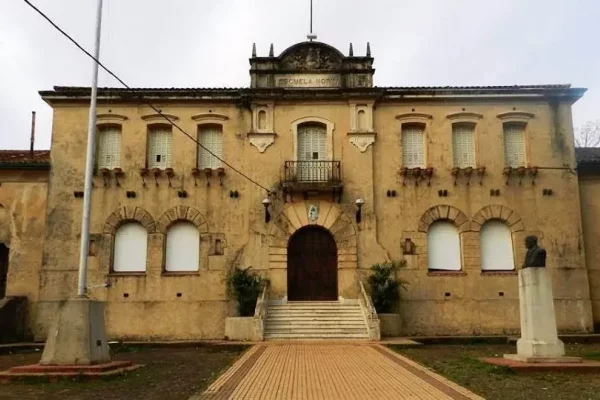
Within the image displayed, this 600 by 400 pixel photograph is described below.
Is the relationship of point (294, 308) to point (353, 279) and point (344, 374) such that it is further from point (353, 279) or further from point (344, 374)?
point (344, 374)

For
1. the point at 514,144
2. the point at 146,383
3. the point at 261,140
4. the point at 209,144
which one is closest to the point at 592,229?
the point at 514,144

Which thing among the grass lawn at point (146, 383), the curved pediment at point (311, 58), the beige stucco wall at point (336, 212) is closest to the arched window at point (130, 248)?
the beige stucco wall at point (336, 212)

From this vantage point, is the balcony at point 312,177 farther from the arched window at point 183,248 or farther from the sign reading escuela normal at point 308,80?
the arched window at point 183,248

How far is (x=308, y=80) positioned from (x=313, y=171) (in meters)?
3.81

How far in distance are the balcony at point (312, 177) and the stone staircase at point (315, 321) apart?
4343 mm

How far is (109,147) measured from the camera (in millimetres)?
23812

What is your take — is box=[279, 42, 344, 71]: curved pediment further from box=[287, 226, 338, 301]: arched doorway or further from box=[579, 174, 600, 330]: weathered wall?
box=[579, 174, 600, 330]: weathered wall

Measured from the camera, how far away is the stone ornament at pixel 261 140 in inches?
917

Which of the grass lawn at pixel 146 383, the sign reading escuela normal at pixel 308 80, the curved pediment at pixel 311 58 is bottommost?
the grass lawn at pixel 146 383

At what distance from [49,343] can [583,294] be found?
1869 centimetres

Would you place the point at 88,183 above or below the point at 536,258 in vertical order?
above

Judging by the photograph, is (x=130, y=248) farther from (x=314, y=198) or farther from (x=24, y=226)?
(x=314, y=198)

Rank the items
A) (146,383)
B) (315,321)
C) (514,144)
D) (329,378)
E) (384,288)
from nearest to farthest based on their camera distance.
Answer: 1. (146,383)
2. (329,378)
3. (315,321)
4. (384,288)
5. (514,144)

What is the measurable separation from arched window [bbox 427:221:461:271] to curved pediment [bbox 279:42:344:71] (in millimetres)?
7591
